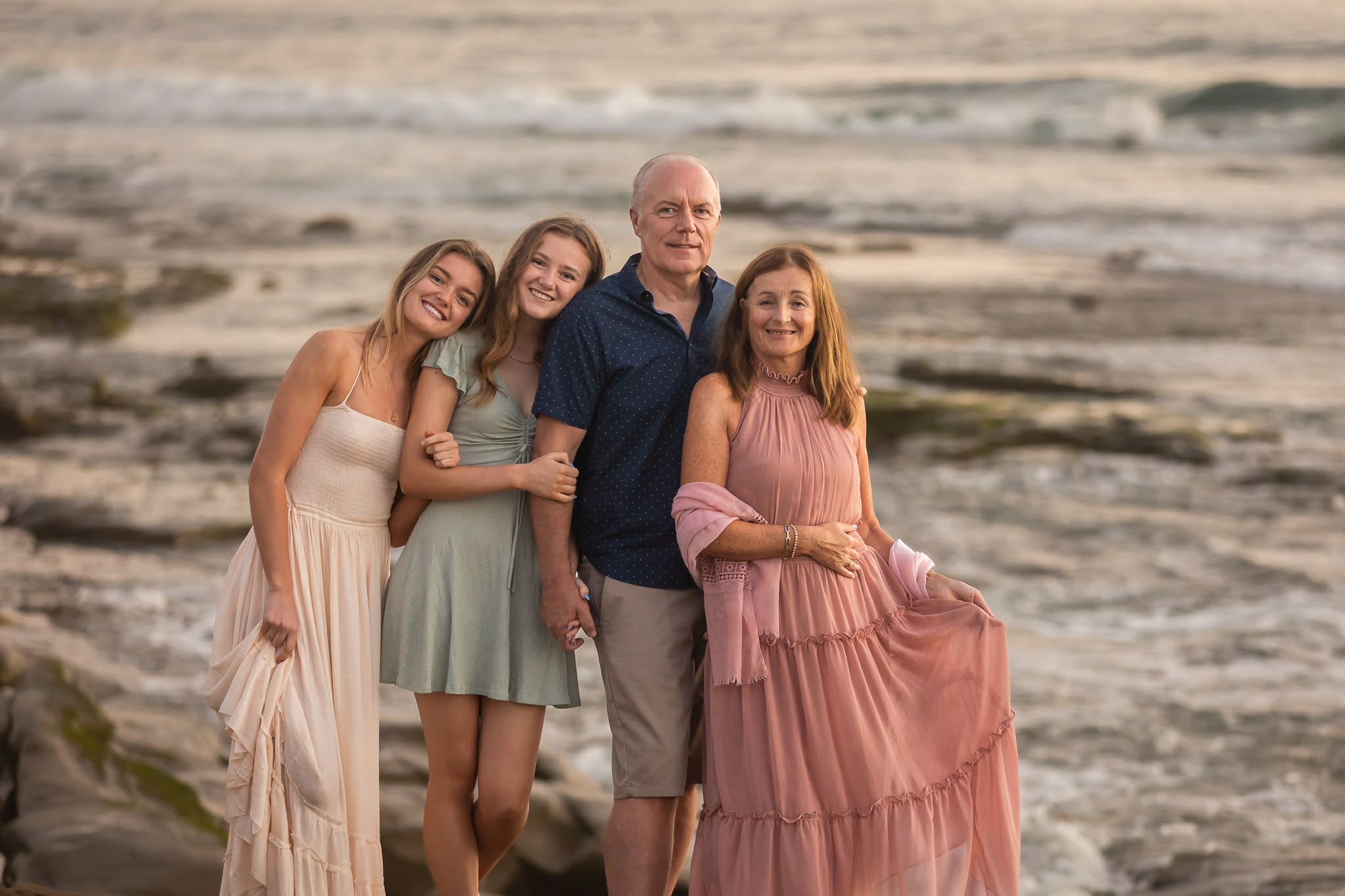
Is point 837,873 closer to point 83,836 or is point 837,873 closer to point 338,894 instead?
point 338,894

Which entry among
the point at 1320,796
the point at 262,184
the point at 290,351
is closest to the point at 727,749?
the point at 1320,796

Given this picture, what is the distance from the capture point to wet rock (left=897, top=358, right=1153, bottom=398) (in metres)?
12.7

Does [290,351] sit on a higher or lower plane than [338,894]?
higher

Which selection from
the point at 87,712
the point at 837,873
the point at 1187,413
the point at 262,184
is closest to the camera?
the point at 837,873

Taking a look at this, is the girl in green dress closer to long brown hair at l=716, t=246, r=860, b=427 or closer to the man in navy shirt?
the man in navy shirt

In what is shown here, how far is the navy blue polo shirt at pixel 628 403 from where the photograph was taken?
3400 millimetres

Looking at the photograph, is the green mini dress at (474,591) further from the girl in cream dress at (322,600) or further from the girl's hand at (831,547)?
the girl's hand at (831,547)

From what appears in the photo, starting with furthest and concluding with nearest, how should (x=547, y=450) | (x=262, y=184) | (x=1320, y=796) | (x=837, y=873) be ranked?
(x=262, y=184) → (x=1320, y=796) → (x=547, y=450) → (x=837, y=873)

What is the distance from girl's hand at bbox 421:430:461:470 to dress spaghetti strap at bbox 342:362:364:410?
254mm

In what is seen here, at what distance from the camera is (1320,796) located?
5.34m

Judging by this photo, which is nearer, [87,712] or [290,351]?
[87,712]

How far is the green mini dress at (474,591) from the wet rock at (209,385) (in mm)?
9455

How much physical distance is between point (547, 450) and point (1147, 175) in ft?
83.8

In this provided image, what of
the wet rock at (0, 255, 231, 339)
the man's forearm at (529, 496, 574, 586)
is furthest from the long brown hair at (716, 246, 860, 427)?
the wet rock at (0, 255, 231, 339)
